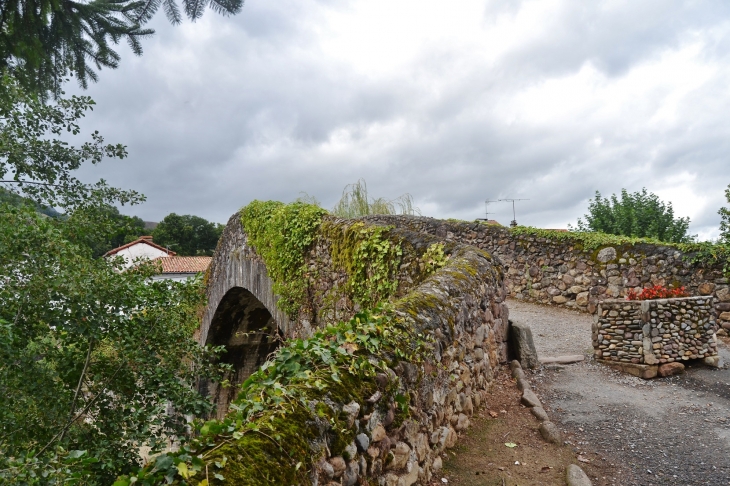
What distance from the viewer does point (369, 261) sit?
5.73 meters

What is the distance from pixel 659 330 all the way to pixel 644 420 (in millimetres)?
2012

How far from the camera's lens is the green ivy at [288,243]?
729 centimetres

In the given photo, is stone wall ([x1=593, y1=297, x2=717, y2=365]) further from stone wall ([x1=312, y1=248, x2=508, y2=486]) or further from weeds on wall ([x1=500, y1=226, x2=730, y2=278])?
weeds on wall ([x1=500, y1=226, x2=730, y2=278])

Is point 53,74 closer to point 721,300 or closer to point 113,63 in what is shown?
point 113,63

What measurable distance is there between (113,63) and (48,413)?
3.13 meters

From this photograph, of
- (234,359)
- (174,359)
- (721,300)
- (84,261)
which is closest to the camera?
(84,261)

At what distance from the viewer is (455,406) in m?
4.13

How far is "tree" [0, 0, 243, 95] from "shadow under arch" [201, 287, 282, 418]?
7605 millimetres

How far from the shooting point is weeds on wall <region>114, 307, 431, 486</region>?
5.54 ft

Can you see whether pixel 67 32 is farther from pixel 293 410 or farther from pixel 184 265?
pixel 184 265

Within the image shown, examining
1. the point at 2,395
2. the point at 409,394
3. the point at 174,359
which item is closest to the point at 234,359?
the point at 174,359

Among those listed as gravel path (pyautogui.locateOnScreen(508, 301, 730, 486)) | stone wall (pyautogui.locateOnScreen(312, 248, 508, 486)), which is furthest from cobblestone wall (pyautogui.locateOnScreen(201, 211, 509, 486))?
gravel path (pyautogui.locateOnScreen(508, 301, 730, 486))

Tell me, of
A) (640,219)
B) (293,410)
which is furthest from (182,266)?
(293,410)

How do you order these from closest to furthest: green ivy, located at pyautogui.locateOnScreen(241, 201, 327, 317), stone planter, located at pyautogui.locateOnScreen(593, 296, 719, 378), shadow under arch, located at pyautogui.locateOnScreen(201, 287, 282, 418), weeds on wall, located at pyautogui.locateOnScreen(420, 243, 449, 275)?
weeds on wall, located at pyautogui.locateOnScreen(420, 243, 449, 275)
stone planter, located at pyautogui.locateOnScreen(593, 296, 719, 378)
green ivy, located at pyautogui.locateOnScreen(241, 201, 327, 317)
shadow under arch, located at pyautogui.locateOnScreen(201, 287, 282, 418)
